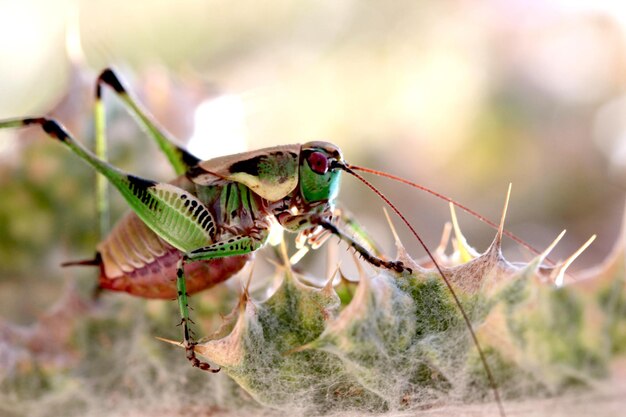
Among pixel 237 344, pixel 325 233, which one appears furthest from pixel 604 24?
pixel 237 344

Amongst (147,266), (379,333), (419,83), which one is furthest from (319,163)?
(419,83)

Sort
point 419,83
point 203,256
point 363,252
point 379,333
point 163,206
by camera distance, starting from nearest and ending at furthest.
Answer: point 379,333, point 363,252, point 203,256, point 163,206, point 419,83

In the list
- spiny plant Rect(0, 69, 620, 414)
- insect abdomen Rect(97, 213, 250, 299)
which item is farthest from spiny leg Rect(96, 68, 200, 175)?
spiny plant Rect(0, 69, 620, 414)

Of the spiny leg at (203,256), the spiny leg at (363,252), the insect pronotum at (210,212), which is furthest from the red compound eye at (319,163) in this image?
the spiny leg at (203,256)

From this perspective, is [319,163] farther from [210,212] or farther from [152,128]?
[152,128]

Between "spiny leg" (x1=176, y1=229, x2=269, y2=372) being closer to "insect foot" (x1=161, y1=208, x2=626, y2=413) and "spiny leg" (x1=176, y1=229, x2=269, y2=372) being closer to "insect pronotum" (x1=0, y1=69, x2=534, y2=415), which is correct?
"insect pronotum" (x1=0, y1=69, x2=534, y2=415)

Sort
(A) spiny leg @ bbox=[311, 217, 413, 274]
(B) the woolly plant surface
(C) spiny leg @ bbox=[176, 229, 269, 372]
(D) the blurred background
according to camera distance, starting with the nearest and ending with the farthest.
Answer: (B) the woolly plant surface
(A) spiny leg @ bbox=[311, 217, 413, 274]
(C) spiny leg @ bbox=[176, 229, 269, 372]
(D) the blurred background

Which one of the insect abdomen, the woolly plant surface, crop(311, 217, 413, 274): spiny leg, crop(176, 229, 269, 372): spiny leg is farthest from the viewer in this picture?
the insect abdomen
